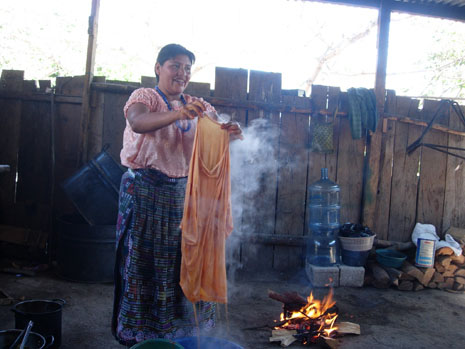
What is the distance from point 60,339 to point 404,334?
3101 millimetres

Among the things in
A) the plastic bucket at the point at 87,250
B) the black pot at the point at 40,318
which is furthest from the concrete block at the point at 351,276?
the black pot at the point at 40,318

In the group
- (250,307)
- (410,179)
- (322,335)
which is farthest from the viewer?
(410,179)

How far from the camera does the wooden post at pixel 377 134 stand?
17.6 ft

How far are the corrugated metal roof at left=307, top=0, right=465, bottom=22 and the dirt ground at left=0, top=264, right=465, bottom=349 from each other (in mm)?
3899

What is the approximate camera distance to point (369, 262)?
5.27 meters

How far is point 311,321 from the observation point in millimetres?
3480

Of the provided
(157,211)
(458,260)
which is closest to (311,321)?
(157,211)

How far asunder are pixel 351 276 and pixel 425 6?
13.1 ft

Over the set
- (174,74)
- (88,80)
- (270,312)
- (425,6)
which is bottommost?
(270,312)

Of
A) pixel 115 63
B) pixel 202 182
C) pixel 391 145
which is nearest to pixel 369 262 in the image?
pixel 391 145

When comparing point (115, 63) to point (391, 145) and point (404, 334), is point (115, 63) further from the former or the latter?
point (404, 334)

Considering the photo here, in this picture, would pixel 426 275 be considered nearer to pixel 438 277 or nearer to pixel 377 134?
pixel 438 277

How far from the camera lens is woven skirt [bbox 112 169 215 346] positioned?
2469 mm

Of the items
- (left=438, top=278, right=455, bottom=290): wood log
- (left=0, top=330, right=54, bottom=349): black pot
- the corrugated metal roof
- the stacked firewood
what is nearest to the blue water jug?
the stacked firewood
